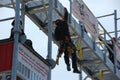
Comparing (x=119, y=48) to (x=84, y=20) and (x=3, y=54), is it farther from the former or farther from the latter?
(x=3, y=54)

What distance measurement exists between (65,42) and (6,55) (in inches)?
179

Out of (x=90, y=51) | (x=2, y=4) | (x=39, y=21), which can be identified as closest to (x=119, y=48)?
(x=90, y=51)

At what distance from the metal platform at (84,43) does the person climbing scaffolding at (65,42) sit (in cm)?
52

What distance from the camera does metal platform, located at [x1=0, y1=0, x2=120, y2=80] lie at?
1565 cm

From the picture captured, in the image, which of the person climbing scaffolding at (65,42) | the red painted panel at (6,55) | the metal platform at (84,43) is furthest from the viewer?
the metal platform at (84,43)

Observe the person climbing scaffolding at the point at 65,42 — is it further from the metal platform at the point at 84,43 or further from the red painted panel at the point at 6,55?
the red painted panel at the point at 6,55

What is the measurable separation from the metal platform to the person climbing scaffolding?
0.52 m

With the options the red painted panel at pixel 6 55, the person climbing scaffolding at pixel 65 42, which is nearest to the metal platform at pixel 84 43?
the person climbing scaffolding at pixel 65 42

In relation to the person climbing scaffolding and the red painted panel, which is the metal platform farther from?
the red painted panel

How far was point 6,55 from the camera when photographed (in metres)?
11.2

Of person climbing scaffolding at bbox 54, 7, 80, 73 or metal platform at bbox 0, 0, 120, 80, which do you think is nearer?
person climbing scaffolding at bbox 54, 7, 80, 73

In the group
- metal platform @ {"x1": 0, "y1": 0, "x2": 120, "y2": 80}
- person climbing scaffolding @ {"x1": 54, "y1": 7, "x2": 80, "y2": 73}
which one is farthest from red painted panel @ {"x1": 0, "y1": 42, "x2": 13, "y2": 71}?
person climbing scaffolding @ {"x1": 54, "y1": 7, "x2": 80, "y2": 73}

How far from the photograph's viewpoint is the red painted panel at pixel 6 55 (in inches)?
439

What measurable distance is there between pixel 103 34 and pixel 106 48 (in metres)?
0.61
